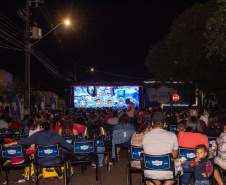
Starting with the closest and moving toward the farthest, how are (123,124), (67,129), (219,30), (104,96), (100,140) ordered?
(67,129) < (100,140) < (123,124) < (219,30) < (104,96)

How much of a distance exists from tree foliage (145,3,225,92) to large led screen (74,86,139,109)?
36.7ft

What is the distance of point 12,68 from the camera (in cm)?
3588

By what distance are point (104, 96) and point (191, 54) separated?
1959 cm

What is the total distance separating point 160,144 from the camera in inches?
202

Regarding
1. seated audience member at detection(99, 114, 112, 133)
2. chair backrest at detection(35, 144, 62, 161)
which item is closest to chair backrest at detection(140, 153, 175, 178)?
chair backrest at detection(35, 144, 62, 161)

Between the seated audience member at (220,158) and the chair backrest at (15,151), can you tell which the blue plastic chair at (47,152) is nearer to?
the chair backrest at (15,151)

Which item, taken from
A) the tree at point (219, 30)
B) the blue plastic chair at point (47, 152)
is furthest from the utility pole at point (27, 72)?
the blue plastic chair at point (47, 152)

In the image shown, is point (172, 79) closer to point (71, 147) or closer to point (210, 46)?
point (210, 46)

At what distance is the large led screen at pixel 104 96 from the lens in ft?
125

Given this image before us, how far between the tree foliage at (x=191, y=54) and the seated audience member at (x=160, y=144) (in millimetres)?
14711

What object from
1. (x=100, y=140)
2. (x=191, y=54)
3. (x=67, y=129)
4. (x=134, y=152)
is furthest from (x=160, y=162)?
(x=191, y=54)

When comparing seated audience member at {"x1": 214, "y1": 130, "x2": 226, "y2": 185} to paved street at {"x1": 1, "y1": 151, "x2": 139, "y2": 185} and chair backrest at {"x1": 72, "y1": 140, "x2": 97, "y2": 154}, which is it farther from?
chair backrest at {"x1": 72, "y1": 140, "x2": 97, "y2": 154}

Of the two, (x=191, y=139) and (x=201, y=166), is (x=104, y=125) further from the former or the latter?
(x=201, y=166)

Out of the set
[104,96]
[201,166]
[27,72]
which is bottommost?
[201,166]
